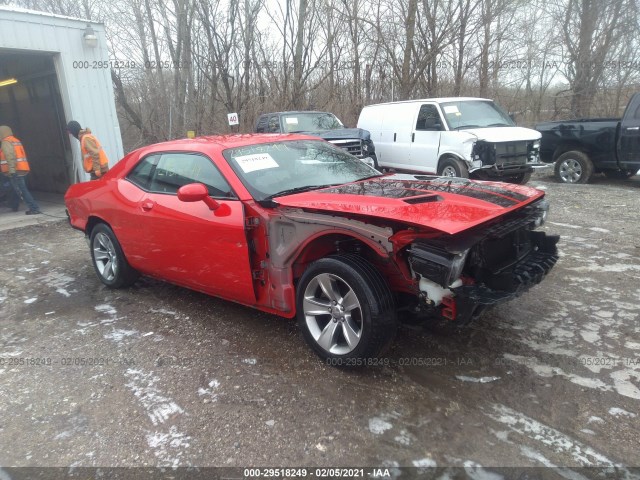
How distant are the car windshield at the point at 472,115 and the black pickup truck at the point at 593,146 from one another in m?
1.31

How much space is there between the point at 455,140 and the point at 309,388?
714cm

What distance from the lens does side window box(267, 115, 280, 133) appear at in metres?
11.0

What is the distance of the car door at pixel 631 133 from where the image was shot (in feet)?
28.8

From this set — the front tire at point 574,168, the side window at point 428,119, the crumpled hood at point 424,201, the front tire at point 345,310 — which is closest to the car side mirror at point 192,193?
the crumpled hood at point 424,201

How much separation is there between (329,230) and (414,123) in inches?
303

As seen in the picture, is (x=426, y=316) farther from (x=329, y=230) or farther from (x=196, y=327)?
(x=196, y=327)

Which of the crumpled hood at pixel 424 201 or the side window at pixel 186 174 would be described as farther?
the side window at pixel 186 174

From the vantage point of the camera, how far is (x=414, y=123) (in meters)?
10.1

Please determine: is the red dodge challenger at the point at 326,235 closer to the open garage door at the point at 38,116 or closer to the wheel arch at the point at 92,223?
the wheel arch at the point at 92,223

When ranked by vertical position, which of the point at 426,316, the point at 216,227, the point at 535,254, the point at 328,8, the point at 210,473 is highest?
the point at 328,8

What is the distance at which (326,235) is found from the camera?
3.24m

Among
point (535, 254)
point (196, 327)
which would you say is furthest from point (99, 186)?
point (535, 254)

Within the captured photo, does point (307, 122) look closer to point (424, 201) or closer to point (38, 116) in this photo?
point (38, 116)

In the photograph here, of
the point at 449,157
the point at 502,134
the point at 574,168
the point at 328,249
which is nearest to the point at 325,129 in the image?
the point at 449,157
